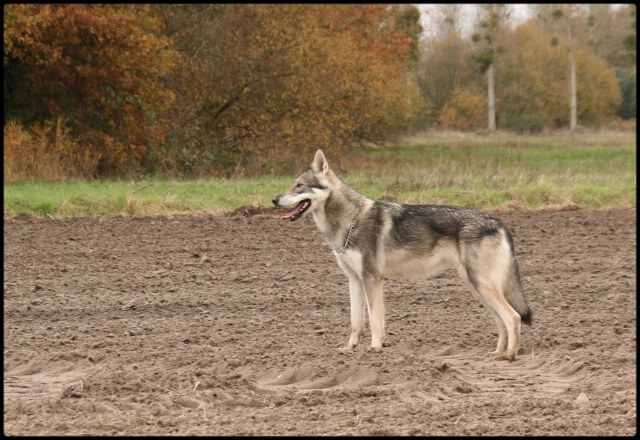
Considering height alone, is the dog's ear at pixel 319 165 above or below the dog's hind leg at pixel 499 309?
above

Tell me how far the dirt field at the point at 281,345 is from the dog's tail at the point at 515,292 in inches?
13.0

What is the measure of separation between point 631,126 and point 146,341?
63.0 m

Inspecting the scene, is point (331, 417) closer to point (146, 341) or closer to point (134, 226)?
point (146, 341)

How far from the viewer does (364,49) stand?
36.7 metres

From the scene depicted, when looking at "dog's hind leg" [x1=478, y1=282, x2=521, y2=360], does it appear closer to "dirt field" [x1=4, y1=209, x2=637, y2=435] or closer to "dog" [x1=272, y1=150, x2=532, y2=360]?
"dog" [x1=272, y1=150, x2=532, y2=360]

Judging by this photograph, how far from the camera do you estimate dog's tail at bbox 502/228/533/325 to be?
863cm

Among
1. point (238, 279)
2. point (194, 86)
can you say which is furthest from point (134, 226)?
point (194, 86)

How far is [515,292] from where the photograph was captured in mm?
8688

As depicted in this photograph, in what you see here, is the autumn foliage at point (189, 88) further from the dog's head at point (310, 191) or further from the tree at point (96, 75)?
the dog's head at point (310, 191)

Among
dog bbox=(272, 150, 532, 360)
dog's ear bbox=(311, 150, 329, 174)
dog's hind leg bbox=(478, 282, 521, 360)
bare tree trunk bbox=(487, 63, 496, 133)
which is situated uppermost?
dog's ear bbox=(311, 150, 329, 174)

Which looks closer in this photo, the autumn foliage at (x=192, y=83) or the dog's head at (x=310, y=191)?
the dog's head at (x=310, y=191)

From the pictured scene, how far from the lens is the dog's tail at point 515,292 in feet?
28.3

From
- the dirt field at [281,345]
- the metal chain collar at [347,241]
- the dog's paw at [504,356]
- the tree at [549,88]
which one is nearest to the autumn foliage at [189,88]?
the dirt field at [281,345]

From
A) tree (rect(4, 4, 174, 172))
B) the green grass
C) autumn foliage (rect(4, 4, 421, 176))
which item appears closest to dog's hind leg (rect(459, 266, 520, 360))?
the green grass
